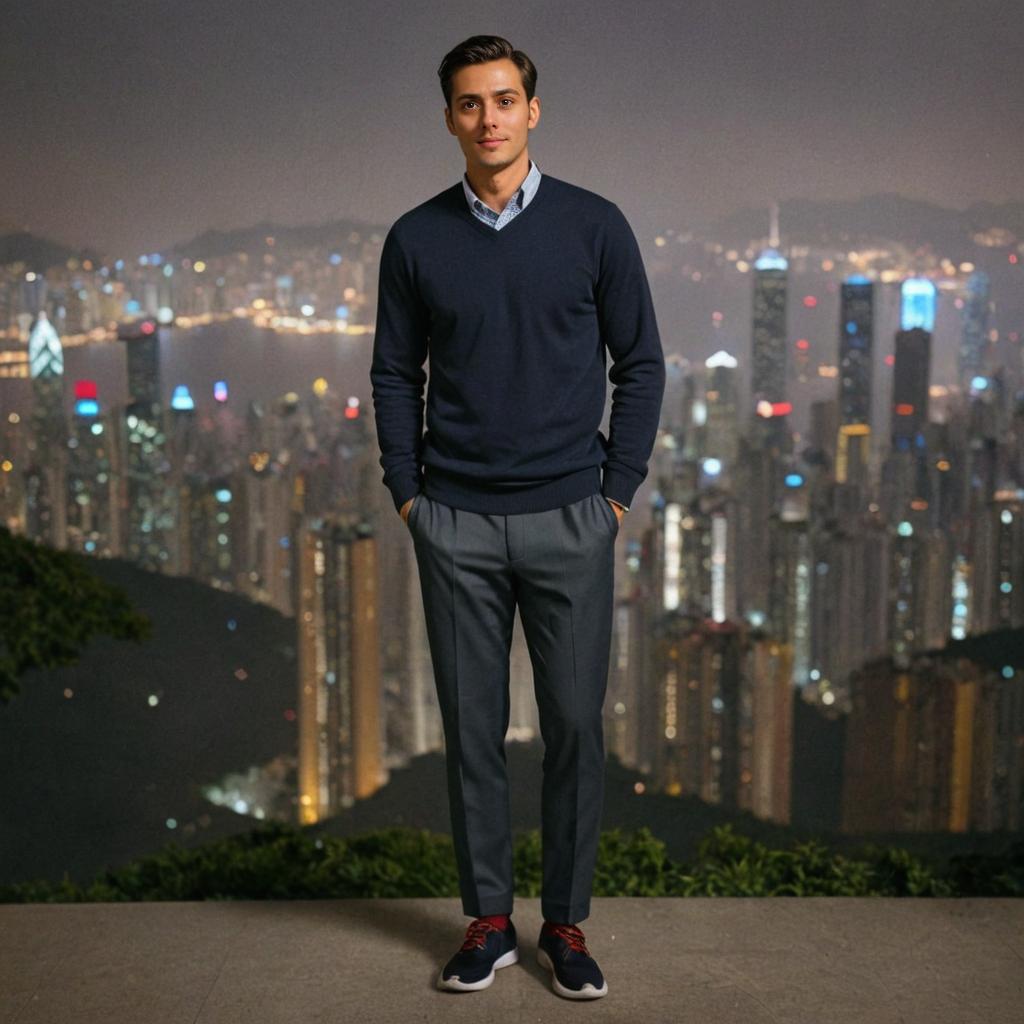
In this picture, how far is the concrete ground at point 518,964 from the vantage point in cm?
215

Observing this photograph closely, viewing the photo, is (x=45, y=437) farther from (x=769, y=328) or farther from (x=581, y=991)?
(x=581, y=991)

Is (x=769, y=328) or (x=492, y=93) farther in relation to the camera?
(x=769, y=328)

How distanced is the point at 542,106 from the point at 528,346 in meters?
2.49

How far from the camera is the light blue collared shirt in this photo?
204 centimetres

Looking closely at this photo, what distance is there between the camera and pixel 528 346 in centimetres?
203

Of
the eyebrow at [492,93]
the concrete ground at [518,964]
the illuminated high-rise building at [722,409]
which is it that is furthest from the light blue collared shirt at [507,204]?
the illuminated high-rise building at [722,409]

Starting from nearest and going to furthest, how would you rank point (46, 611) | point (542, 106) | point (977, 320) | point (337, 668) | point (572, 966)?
point (572, 966)
point (46, 611)
point (542, 106)
point (977, 320)
point (337, 668)

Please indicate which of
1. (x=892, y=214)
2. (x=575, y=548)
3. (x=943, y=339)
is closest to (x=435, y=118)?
(x=892, y=214)

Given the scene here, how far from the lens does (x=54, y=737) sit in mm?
4551

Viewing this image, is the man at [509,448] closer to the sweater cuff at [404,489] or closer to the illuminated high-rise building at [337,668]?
the sweater cuff at [404,489]

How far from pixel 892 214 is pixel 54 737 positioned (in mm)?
3220

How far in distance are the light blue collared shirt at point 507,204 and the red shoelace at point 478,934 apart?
1.11m

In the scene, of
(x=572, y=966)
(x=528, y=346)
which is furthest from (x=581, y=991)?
(x=528, y=346)

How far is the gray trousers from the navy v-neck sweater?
51 mm
